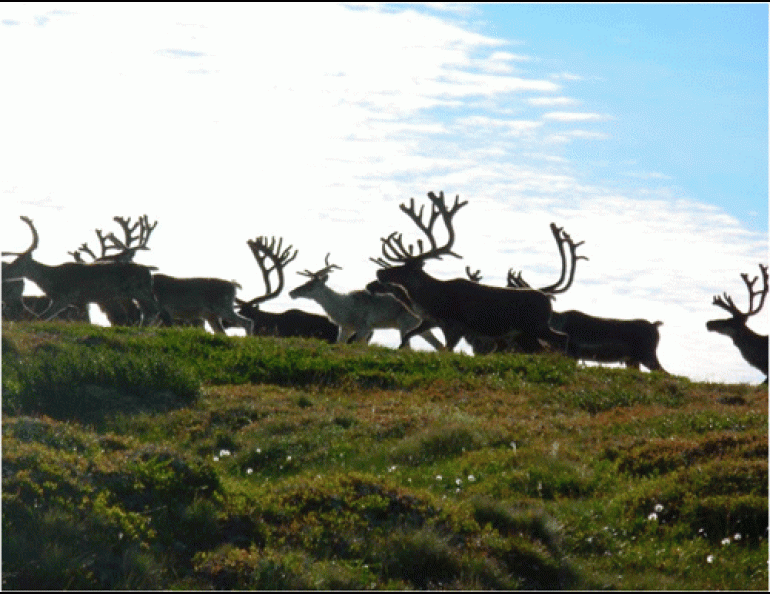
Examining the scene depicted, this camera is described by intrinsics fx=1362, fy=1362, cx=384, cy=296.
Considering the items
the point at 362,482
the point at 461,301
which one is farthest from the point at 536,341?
the point at 362,482

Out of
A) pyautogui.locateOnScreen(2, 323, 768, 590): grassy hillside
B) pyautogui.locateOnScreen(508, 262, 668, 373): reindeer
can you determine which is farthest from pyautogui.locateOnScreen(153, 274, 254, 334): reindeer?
pyautogui.locateOnScreen(2, 323, 768, 590): grassy hillside

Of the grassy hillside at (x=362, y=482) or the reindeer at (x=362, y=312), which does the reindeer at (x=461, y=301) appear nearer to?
the reindeer at (x=362, y=312)

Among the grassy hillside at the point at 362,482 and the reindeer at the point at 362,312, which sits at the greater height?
the reindeer at the point at 362,312

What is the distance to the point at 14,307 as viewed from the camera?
2547 centimetres

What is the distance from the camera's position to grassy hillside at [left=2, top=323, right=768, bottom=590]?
8.14 meters

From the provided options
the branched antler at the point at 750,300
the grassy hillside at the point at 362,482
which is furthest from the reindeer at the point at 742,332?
the grassy hillside at the point at 362,482

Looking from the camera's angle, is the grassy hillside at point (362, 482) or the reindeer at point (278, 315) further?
the reindeer at point (278, 315)

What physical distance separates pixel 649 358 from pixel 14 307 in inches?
461

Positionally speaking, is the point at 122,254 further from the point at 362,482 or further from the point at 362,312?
the point at 362,482

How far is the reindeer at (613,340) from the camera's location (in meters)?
24.2

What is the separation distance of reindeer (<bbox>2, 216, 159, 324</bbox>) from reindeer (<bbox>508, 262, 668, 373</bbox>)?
7452 mm

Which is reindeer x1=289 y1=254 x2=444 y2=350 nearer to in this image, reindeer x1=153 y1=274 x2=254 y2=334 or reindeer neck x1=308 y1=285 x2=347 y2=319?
reindeer neck x1=308 y1=285 x2=347 y2=319

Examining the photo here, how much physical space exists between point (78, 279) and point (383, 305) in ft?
19.5

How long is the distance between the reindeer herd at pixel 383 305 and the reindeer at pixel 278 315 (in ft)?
0.08
